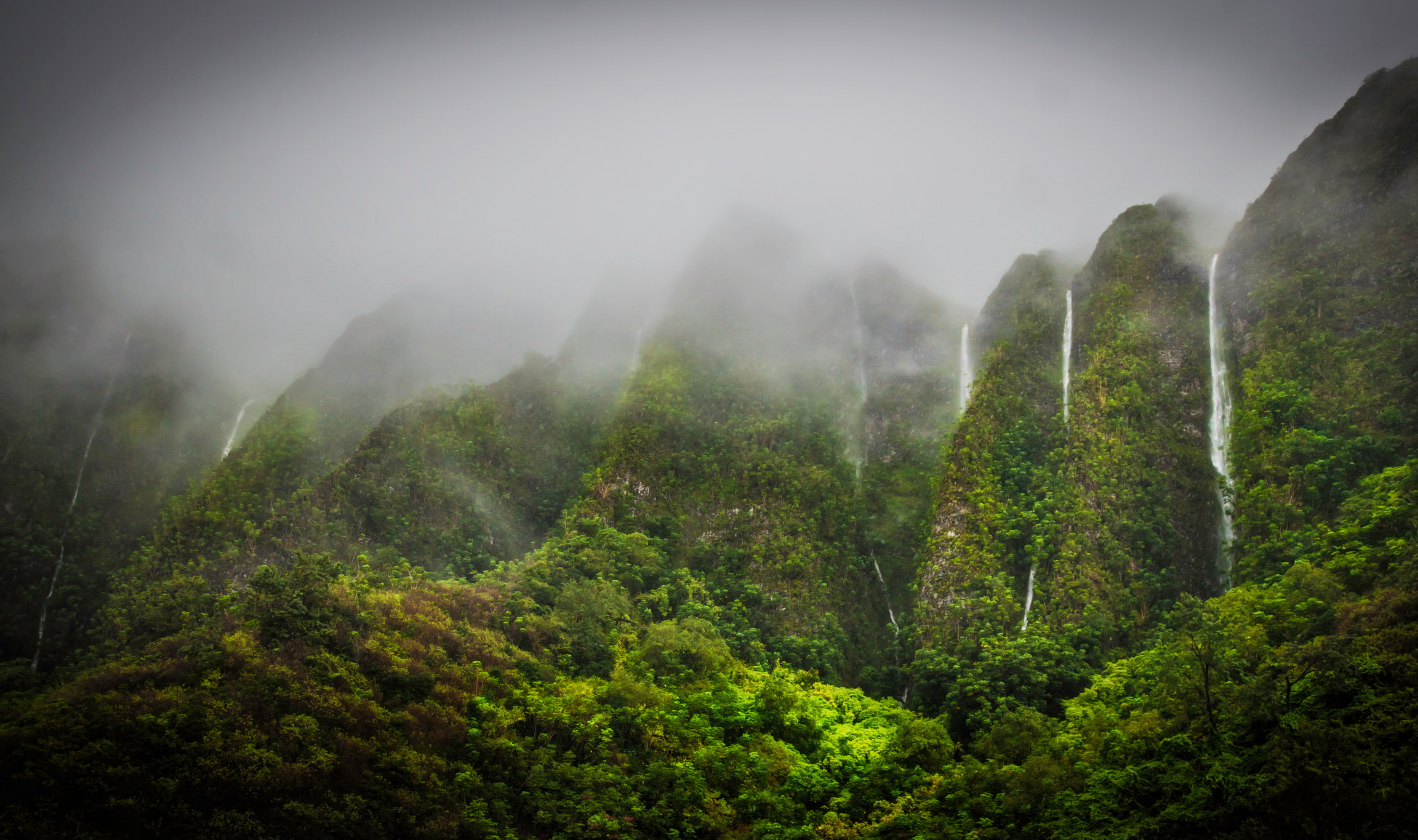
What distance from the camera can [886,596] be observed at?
42.8 metres

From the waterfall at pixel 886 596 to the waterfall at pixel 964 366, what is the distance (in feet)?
47.3

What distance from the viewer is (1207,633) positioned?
22.5 meters

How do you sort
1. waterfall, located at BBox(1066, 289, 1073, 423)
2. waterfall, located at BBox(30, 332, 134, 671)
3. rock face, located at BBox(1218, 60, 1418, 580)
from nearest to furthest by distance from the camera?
rock face, located at BBox(1218, 60, 1418, 580)
waterfall, located at BBox(1066, 289, 1073, 423)
waterfall, located at BBox(30, 332, 134, 671)

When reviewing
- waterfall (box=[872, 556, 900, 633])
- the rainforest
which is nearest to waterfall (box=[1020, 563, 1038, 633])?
the rainforest

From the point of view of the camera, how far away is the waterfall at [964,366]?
2099 inches

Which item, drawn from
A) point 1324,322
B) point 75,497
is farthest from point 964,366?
point 75,497

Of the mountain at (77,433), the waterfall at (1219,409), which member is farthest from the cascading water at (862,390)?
the mountain at (77,433)

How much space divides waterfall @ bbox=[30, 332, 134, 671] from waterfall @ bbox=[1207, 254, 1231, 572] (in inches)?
2891

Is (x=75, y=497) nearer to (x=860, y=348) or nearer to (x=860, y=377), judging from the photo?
(x=860, y=377)

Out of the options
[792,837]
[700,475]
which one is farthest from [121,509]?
[792,837]

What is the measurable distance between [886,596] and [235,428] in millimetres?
71768

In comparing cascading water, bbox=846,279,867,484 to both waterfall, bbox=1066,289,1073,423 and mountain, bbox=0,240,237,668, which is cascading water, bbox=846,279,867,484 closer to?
waterfall, bbox=1066,289,1073,423

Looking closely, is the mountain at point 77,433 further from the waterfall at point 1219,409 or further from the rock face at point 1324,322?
the rock face at point 1324,322

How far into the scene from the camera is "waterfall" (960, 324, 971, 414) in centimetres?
5331
